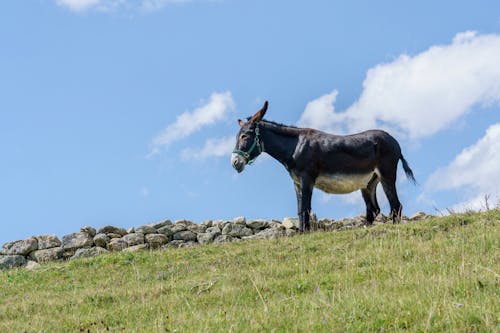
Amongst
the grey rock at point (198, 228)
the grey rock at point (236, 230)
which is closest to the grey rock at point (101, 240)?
the grey rock at point (198, 228)

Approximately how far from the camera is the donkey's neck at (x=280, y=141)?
17.1 m

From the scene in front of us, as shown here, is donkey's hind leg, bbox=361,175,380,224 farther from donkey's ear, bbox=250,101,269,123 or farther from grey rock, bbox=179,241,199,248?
grey rock, bbox=179,241,199,248

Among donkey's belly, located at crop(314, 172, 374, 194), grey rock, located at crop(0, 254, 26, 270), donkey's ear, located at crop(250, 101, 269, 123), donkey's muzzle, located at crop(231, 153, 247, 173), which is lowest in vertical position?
grey rock, located at crop(0, 254, 26, 270)

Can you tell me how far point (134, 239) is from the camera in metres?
18.8

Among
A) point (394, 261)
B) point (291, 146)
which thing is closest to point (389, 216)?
point (291, 146)

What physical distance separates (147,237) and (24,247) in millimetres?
3521

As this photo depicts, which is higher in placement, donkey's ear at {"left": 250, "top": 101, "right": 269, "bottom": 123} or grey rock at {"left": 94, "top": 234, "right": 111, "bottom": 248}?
donkey's ear at {"left": 250, "top": 101, "right": 269, "bottom": 123}

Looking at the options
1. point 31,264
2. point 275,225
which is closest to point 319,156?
point 275,225

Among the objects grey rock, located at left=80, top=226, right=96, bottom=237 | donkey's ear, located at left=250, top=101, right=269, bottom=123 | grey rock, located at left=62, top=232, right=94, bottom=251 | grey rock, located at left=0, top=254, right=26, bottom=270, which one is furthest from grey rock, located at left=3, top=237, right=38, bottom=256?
donkey's ear, located at left=250, top=101, right=269, bottom=123

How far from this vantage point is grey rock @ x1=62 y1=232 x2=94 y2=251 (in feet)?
61.9

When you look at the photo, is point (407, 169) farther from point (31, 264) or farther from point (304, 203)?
point (31, 264)

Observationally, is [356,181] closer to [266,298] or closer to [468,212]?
[468,212]

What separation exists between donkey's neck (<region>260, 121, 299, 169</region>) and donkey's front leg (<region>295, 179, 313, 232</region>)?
0.72 meters

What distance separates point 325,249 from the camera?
44.7ft
